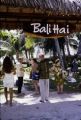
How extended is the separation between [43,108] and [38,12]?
2.88m

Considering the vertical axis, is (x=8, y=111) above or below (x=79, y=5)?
below

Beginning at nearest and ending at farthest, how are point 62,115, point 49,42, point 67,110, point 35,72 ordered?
1. point 62,115
2. point 67,110
3. point 35,72
4. point 49,42

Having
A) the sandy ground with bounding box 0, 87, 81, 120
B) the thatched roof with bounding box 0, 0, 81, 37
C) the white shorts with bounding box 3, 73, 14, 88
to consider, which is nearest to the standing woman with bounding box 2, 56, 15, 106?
the white shorts with bounding box 3, 73, 14, 88

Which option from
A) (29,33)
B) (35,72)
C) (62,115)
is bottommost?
(62,115)

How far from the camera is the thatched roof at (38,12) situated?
9.95 metres

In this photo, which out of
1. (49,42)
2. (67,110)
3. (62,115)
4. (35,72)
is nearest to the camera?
(62,115)

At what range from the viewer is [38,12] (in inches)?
433

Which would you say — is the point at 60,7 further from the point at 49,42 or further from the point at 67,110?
the point at 49,42

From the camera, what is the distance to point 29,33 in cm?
1163

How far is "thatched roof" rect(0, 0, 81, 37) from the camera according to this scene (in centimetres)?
995

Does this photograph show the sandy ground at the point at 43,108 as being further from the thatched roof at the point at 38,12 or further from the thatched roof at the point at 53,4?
the thatched roof at the point at 53,4

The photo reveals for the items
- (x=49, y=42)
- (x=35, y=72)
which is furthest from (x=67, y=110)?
(x=49, y=42)

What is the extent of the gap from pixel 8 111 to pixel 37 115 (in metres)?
1.15

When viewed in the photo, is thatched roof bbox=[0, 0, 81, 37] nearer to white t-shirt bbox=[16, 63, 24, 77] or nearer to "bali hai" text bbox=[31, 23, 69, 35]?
"bali hai" text bbox=[31, 23, 69, 35]
